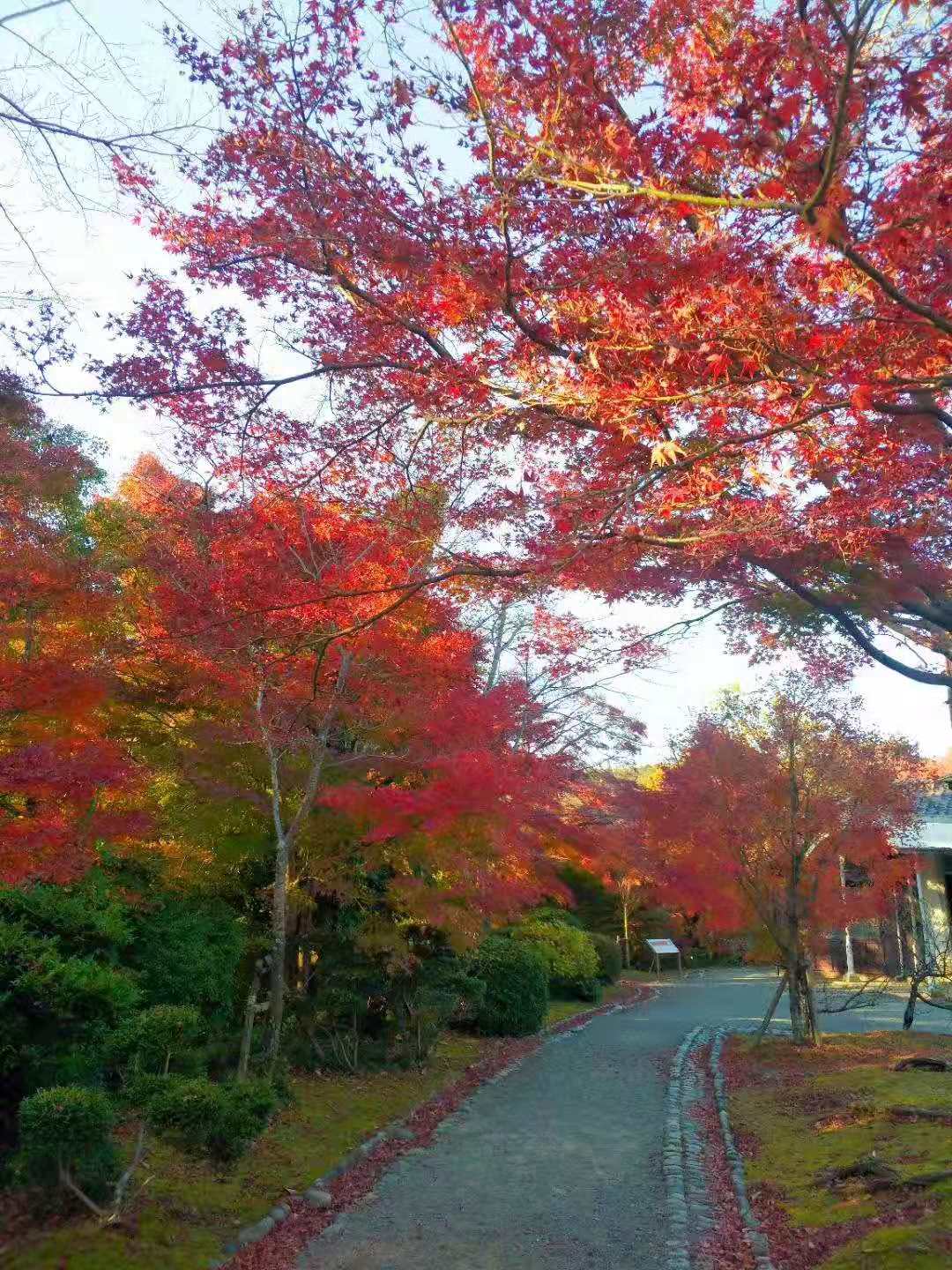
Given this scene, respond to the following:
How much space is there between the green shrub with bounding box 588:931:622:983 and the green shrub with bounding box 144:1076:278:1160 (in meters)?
19.0

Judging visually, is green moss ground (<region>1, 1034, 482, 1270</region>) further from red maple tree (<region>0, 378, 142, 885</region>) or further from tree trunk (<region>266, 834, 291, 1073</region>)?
red maple tree (<region>0, 378, 142, 885</region>)

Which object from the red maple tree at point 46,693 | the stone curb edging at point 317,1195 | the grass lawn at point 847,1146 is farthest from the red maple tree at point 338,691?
the grass lawn at point 847,1146

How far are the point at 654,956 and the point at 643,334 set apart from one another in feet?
98.0

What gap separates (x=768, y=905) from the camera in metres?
13.6

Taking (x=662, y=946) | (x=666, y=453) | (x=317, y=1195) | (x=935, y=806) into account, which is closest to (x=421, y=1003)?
(x=317, y=1195)

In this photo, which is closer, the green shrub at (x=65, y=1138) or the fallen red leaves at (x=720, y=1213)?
the green shrub at (x=65, y=1138)

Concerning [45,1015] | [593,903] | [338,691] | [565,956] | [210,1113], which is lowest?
[210,1113]

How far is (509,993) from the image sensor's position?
15.4m

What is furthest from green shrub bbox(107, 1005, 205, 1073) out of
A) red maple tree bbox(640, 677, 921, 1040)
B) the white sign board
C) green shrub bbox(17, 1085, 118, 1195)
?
the white sign board

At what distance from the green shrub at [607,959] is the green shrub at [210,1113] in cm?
1899

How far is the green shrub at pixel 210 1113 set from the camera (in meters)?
6.36

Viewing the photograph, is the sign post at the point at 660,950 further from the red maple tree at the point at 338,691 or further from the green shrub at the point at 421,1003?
the red maple tree at the point at 338,691

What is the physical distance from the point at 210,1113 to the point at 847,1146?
5.33 metres

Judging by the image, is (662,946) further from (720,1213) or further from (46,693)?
(46,693)
